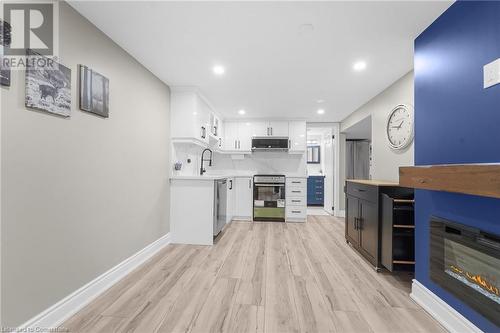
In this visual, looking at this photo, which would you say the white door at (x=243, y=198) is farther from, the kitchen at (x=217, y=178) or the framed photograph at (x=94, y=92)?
the framed photograph at (x=94, y=92)

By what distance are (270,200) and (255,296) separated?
2.93 meters

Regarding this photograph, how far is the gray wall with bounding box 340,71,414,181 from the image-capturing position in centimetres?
261

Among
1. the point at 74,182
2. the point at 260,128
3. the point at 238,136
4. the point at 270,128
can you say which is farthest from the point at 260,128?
the point at 74,182

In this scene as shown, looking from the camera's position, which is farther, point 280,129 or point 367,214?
point 280,129

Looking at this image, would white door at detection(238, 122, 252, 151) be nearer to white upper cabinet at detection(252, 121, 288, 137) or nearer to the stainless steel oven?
white upper cabinet at detection(252, 121, 288, 137)

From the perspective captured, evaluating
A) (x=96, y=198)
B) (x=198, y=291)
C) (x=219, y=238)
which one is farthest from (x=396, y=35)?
(x=219, y=238)

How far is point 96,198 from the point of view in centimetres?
183

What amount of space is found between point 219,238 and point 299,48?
9.58 feet

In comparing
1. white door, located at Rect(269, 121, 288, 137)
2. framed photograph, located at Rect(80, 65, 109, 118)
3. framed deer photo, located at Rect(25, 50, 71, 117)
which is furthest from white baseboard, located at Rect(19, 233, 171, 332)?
white door, located at Rect(269, 121, 288, 137)

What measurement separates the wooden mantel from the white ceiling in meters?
1.25

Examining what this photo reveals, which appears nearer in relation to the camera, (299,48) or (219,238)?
(299,48)

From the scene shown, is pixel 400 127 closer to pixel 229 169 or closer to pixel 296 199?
pixel 296 199

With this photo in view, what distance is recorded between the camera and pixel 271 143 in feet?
15.9

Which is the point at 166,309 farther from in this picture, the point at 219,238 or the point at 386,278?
the point at 386,278
